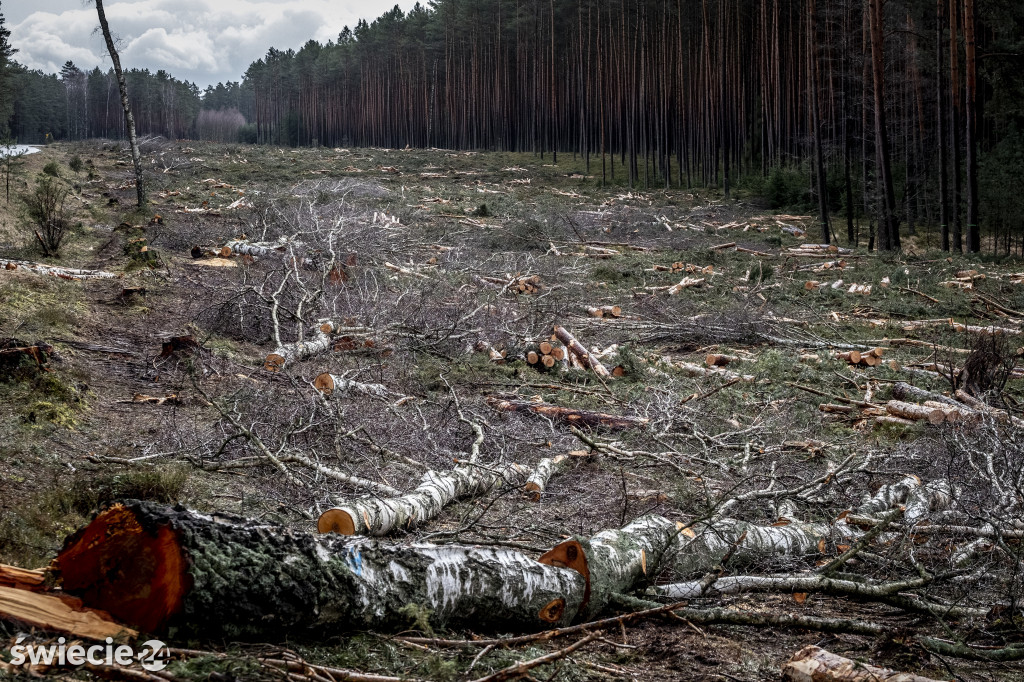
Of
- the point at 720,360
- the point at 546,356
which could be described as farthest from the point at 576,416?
the point at 720,360

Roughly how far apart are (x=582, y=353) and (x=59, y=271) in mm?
8767

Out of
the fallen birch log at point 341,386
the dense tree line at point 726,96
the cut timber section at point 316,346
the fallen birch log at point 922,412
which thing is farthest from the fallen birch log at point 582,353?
the dense tree line at point 726,96

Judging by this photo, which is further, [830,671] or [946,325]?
[946,325]

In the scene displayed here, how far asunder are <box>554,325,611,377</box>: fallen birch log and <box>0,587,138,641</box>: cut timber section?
7.76 metres

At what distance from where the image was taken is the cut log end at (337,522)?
14.0 feet

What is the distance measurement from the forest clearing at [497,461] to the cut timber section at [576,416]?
0.03 m

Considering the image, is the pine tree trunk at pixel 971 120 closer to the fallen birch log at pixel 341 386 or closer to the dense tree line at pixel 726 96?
the dense tree line at pixel 726 96

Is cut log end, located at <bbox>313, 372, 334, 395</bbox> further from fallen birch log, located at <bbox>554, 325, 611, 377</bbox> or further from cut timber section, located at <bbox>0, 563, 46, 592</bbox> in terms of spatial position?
cut timber section, located at <bbox>0, 563, 46, 592</bbox>

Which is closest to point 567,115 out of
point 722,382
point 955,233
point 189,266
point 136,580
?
point 955,233

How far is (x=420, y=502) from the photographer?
512cm

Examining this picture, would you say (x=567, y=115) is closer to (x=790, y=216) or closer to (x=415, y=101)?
(x=415, y=101)

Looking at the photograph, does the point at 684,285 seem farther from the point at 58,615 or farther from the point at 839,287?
the point at 58,615

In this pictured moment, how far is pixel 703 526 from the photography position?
5035 mm

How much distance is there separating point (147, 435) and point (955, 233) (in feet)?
74.2
